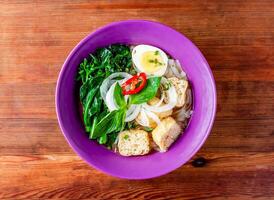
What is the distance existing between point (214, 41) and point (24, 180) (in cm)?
117

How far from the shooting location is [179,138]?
2.12m

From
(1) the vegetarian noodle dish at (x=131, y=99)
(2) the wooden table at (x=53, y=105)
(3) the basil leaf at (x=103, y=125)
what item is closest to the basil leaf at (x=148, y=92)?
(1) the vegetarian noodle dish at (x=131, y=99)

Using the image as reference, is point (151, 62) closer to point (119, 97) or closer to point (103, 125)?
point (119, 97)

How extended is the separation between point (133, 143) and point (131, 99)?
0.21 meters

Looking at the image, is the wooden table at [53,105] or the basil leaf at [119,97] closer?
the basil leaf at [119,97]

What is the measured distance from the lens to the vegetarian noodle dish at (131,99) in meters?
2.04

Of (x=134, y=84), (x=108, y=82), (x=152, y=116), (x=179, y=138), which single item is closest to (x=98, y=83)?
(x=108, y=82)

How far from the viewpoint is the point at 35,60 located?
2197 millimetres

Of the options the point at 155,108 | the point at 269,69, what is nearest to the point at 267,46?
the point at 269,69

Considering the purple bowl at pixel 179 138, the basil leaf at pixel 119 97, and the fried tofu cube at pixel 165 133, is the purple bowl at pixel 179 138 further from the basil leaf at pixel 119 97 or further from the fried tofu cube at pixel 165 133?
the basil leaf at pixel 119 97

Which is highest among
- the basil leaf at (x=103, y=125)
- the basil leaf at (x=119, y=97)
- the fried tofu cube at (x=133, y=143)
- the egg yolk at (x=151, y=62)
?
the egg yolk at (x=151, y=62)

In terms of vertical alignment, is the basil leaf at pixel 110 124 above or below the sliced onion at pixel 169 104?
below

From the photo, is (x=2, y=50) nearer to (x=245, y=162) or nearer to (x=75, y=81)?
(x=75, y=81)

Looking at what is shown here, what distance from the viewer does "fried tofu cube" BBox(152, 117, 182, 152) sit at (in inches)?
79.8
